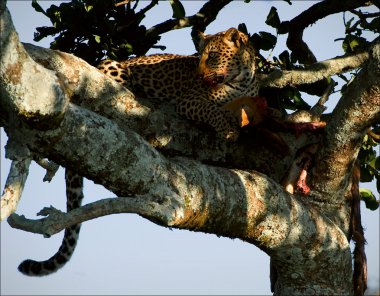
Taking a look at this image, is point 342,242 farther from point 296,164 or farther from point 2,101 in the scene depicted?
point 2,101

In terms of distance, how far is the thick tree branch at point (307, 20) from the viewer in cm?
681

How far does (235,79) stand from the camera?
7.52m

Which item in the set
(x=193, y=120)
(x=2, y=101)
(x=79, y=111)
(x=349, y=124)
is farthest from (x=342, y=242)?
(x=2, y=101)

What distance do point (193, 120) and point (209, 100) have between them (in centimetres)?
111

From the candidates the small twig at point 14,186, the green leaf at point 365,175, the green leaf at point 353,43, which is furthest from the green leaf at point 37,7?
the green leaf at point 365,175

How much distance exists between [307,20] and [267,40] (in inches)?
17.8

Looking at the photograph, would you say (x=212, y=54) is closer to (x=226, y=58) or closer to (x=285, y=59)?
(x=226, y=58)

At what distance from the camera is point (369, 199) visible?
684 cm

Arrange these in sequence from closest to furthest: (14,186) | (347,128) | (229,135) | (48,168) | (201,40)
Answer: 1. (14,186)
2. (347,128)
3. (48,168)
4. (229,135)
5. (201,40)


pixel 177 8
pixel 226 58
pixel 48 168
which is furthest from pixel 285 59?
pixel 48 168


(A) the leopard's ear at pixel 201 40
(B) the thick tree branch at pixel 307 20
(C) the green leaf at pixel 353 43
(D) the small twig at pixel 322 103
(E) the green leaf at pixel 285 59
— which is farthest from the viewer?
(A) the leopard's ear at pixel 201 40

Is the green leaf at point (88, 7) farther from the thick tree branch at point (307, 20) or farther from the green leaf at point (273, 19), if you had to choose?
the thick tree branch at point (307, 20)

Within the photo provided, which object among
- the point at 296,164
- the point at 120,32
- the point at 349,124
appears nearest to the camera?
the point at 349,124

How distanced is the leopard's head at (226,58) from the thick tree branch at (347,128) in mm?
2012
